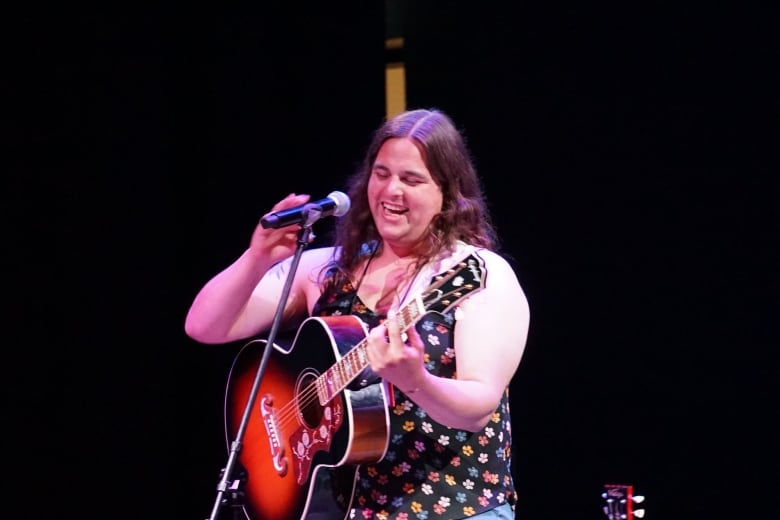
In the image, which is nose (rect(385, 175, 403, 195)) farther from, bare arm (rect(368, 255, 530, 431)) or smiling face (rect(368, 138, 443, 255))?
bare arm (rect(368, 255, 530, 431))

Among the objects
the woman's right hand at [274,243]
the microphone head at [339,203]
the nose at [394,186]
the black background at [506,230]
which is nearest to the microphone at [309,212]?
the microphone head at [339,203]

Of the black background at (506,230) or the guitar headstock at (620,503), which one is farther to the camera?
the black background at (506,230)

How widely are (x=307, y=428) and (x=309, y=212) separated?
1.88 ft

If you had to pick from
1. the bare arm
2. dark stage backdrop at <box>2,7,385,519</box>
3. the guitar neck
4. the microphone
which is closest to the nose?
the microphone

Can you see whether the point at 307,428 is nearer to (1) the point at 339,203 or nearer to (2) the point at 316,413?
(2) the point at 316,413

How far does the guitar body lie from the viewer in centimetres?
231

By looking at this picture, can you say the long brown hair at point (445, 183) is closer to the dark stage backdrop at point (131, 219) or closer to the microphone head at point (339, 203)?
the microphone head at point (339, 203)

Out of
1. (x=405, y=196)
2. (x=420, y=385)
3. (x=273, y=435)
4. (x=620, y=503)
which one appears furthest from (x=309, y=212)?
(x=620, y=503)

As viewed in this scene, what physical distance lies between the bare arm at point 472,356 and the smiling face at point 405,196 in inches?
9.4

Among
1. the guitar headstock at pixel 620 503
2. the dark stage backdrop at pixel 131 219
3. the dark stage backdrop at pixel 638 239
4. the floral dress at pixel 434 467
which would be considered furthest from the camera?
the dark stage backdrop at pixel 131 219

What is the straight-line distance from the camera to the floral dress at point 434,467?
2.38m

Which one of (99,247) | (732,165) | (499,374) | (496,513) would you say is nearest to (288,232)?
(499,374)

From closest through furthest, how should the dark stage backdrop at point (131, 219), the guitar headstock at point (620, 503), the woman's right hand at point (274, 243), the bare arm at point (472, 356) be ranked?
→ 1. the bare arm at point (472, 356)
2. the woman's right hand at point (274, 243)
3. the guitar headstock at point (620, 503)
4. the dark stage backdrop at point (131, 219)

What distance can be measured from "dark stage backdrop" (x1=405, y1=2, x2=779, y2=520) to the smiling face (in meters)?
1.31
